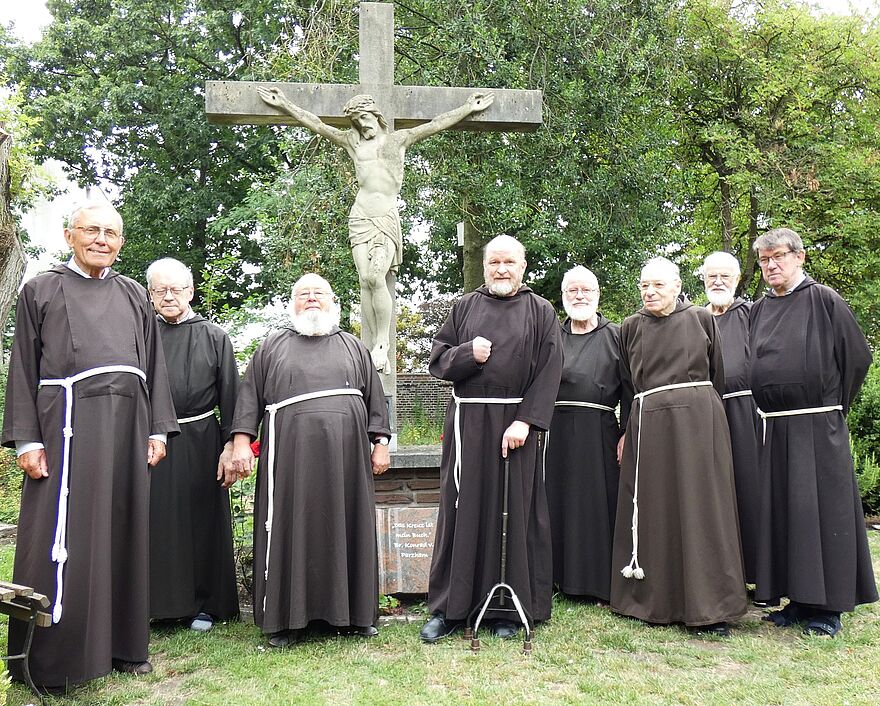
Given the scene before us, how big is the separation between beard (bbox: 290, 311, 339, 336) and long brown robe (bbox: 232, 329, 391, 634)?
6 centimetres

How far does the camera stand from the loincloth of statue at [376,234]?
6.11m

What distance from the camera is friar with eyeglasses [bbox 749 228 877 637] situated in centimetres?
480

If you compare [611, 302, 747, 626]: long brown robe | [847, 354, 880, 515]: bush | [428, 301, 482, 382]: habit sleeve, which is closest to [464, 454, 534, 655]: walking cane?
[428, 301, 482, 382]: habit sleeve

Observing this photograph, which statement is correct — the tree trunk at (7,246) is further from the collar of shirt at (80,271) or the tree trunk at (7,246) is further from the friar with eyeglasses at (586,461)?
the friar with eyeglasses at (586,461)

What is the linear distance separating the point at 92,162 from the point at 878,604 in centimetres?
1888

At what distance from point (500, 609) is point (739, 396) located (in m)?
2.15

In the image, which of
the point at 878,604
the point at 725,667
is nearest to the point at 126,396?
the point at 725,667

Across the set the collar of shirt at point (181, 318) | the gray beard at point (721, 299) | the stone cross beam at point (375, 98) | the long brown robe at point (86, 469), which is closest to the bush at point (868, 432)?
the gray beard at point (721, 299)

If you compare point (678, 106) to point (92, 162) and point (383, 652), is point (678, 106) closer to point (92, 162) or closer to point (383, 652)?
point (92, 162)

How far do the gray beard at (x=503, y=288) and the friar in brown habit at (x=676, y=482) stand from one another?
2.72 ft

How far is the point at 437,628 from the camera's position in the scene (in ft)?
15.4

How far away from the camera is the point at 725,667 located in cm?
423

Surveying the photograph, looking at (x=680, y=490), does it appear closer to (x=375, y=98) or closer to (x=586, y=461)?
(x=586, y=461)

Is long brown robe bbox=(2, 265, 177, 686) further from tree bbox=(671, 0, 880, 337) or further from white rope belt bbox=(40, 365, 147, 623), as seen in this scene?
tree bbox=(671, 0, 880, 337)
